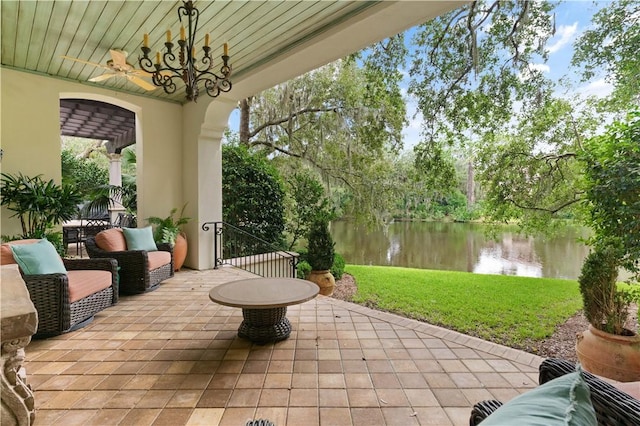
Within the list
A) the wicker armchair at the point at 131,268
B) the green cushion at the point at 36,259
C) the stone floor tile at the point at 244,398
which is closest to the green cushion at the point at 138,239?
the wicker armchair at the point at 131,268

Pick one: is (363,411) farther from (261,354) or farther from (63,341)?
(63,341)

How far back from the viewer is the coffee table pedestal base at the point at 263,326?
102 inches

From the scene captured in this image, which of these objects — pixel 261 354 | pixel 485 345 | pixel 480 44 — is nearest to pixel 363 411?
pixel 261 354

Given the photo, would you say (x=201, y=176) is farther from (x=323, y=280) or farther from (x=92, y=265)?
(x=323, y=280)

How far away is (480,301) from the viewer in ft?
16.8

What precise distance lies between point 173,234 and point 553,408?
524 centimetres

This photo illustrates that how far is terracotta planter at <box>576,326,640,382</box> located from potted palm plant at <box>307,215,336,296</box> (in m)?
3.95

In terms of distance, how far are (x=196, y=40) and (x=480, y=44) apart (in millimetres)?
4455

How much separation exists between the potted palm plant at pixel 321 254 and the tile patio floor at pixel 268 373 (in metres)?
2.71

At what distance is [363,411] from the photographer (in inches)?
69.4

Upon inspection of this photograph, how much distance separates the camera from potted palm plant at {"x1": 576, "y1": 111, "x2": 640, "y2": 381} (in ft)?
7.67

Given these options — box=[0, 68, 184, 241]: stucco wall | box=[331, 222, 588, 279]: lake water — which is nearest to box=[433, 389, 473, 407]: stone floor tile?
box=[0, 68, 184, 241]: stucco wall

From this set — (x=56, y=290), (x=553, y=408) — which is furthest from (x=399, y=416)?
(x=56, y=290)

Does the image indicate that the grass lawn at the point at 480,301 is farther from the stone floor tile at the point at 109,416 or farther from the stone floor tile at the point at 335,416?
the stone floor tile at the point at 109,416
